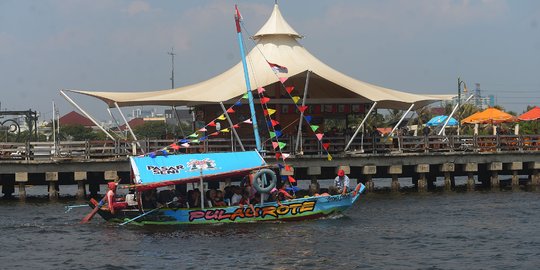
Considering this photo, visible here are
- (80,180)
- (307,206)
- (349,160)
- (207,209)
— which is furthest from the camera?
(349,160)

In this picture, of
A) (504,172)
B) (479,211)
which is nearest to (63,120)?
(504,172)

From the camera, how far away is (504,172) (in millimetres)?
51344

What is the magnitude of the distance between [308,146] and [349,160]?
220cm

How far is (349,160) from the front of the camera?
143 feet

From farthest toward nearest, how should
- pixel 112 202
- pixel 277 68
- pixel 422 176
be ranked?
1. pixel 422 176
2. pixel 277 68
3. pixel 112 202

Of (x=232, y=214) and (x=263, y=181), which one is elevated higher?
(x=263, y=181)

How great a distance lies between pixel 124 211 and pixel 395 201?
1335 centimetres

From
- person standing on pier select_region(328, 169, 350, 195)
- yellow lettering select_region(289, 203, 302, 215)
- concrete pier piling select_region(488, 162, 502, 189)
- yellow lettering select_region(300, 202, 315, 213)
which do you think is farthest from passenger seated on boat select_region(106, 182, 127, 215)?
concrete pier piling select_region(488, 162, 502, 189)

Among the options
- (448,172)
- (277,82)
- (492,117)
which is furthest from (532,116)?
(277,82)

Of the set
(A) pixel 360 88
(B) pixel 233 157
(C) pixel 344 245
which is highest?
(A) pixel 360 88

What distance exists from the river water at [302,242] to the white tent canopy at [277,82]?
8.43 m

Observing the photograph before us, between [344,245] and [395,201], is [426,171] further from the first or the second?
[344,245]

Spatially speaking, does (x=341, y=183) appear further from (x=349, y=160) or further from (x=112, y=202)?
(x=349, y=160)

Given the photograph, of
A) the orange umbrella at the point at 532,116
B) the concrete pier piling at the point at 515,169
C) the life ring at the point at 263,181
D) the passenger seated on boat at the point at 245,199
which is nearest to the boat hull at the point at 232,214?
the passenger seated on boat at the point at 245,199
